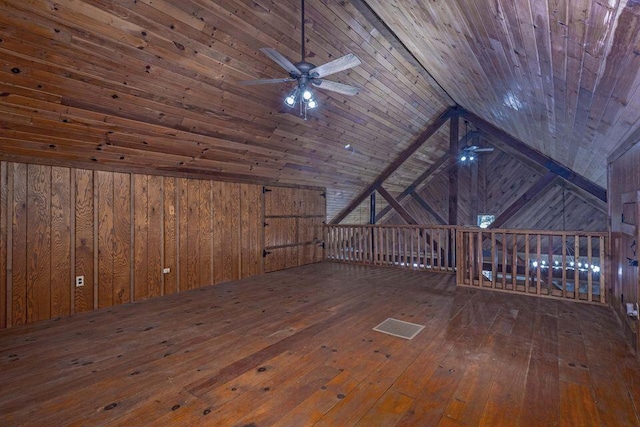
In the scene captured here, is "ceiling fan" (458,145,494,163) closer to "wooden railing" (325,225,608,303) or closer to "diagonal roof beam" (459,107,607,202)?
"diagonal roof beam" (459,107,607,202)

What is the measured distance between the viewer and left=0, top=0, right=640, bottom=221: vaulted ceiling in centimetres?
211

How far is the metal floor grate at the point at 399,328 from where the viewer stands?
118 inches

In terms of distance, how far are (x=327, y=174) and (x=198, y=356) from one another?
5078mm

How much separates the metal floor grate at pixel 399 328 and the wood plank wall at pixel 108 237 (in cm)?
329

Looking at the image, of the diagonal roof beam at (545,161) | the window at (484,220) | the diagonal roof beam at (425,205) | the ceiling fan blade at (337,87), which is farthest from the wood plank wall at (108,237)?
the window at (484,220)

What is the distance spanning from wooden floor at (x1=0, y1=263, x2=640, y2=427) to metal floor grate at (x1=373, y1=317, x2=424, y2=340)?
9 centimetres

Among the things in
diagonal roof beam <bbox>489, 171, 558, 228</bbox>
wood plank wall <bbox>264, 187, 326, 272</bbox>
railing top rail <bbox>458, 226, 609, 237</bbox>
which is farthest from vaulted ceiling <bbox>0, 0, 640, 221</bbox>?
wood plank wall <bbox>264, 187, 326, 272</bbox>

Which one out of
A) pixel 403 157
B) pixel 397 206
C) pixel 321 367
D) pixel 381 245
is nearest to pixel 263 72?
pixel 321 367

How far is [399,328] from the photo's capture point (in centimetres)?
317

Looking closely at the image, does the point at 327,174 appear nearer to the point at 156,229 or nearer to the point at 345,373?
the point at 156,229

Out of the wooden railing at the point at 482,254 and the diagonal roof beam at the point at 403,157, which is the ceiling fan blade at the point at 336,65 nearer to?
the wooden railing at the point at 482,254

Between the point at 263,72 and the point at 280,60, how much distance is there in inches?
49.6

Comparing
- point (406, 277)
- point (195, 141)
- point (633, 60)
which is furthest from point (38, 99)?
point (406, 277)

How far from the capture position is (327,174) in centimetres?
704
